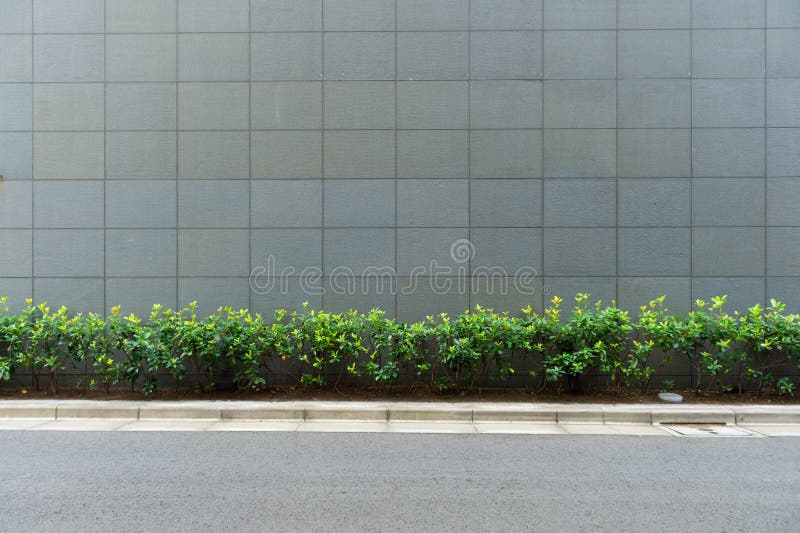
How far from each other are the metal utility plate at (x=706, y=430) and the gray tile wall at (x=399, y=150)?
2.47 metres

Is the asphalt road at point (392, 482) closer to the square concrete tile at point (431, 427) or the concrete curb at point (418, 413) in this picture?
the square concrete tile at point (431, 427)

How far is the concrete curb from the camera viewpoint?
7.57 meters

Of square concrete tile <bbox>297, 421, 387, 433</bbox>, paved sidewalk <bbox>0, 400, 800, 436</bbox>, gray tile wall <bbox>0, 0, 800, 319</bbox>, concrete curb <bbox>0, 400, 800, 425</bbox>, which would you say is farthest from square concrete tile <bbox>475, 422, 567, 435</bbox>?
gray tile wall <bbox>0, 0, 800, 319</bbox>

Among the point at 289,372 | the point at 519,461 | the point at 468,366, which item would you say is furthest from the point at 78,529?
the point at 468,366

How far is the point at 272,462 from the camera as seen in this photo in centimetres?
563

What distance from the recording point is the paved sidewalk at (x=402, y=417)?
7.25 meters

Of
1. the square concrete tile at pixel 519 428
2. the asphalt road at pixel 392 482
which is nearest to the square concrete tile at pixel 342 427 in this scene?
the asphalt road at pixel 392 482

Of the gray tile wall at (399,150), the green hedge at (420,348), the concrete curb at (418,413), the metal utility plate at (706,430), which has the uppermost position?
the gray tile wall at (399,150)

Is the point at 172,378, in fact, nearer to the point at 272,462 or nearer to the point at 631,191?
the point at 272,462

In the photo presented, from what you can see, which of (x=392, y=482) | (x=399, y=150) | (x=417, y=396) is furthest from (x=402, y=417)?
(x=399, y=150)

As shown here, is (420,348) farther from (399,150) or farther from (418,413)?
(399,150)

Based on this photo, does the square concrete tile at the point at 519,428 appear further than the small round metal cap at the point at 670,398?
No

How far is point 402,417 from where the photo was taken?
25.0 feet

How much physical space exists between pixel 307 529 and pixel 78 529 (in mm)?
1894
